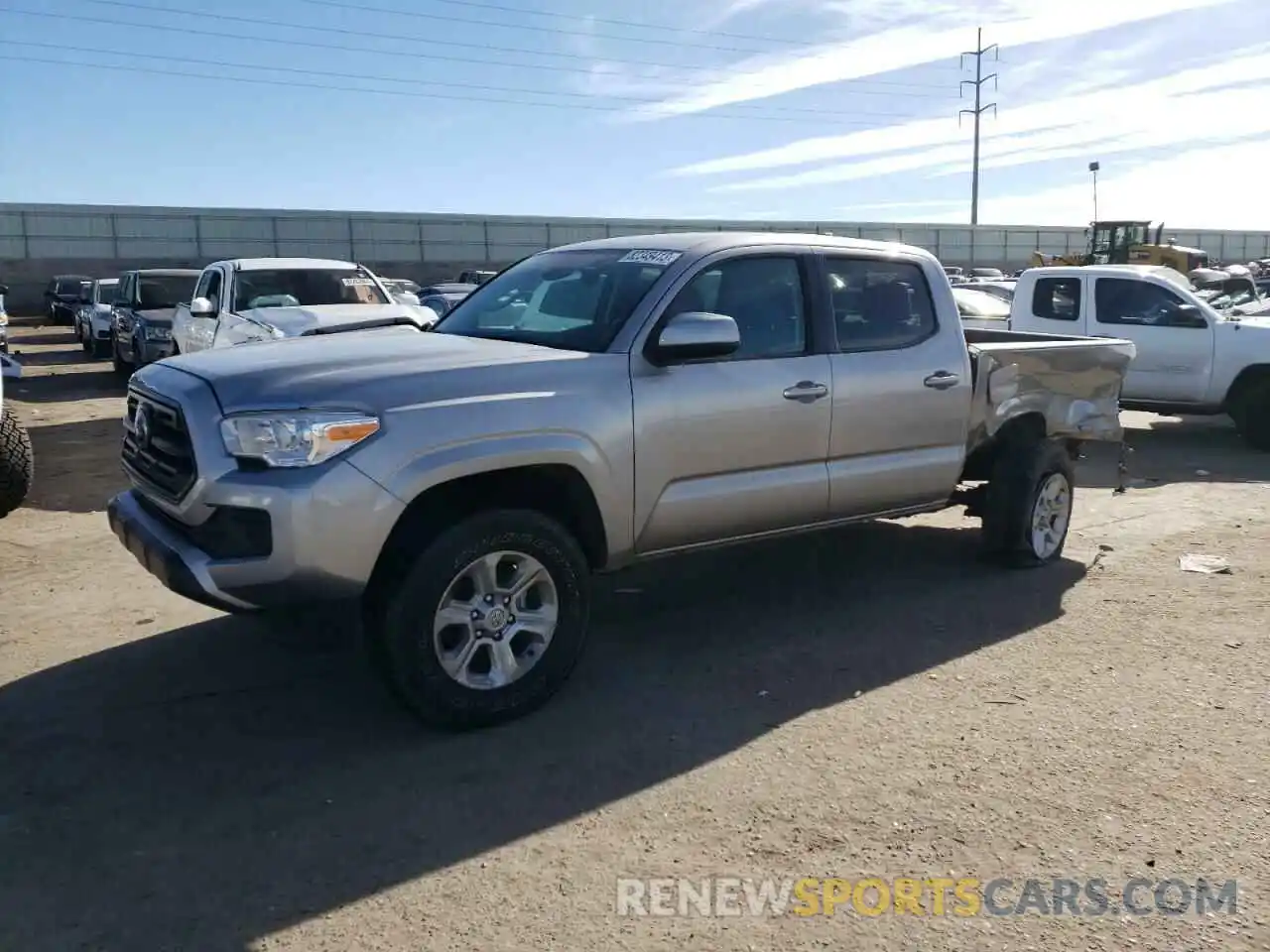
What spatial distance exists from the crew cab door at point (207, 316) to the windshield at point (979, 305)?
29.8 feet

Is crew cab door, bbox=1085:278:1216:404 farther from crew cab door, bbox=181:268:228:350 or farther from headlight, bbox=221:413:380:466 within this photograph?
headlight, bbox=221:413:380:466

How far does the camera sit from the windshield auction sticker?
5.02 meters

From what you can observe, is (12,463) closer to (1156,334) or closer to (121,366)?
(1156,334)

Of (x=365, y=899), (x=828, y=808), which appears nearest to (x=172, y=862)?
(x=365, y=899)

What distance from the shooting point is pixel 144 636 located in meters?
Result: 5.34

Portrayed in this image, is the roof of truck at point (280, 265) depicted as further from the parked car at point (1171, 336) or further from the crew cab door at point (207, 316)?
the parked car at point (1171, 336)

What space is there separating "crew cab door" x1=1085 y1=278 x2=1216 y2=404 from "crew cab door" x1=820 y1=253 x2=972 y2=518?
6684 mm

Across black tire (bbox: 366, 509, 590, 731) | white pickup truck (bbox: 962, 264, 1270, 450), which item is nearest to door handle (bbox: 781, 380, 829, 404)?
black tire (bbox: 366, 509, 590, 731)

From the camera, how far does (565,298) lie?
5195 millimetres

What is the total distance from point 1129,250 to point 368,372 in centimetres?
3185

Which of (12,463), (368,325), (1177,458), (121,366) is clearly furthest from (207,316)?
(1177,458)

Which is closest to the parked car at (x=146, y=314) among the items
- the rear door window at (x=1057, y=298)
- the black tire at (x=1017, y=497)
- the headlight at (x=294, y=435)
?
the rear door window at (x=1057, y=298)

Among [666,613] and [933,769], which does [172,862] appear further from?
[666,613]

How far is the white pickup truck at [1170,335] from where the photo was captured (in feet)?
37.8
